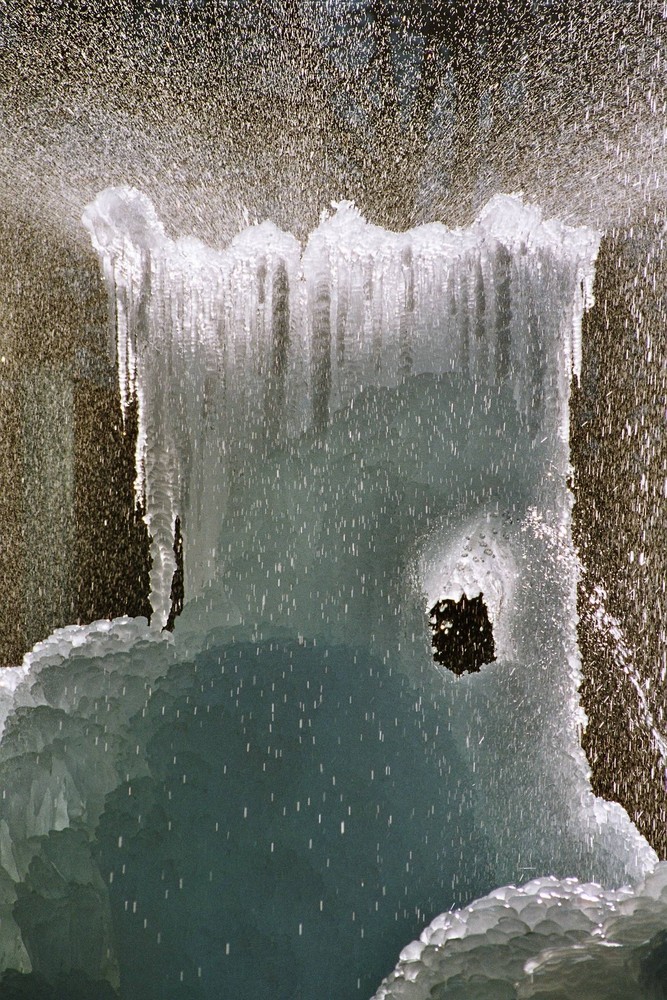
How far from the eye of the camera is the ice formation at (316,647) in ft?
3.23

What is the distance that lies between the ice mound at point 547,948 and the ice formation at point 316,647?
0.02m

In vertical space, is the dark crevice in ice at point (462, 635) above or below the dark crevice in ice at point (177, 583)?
below

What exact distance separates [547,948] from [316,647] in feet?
1.56

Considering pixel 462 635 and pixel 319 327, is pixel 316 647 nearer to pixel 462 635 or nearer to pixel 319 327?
pixel 462 635

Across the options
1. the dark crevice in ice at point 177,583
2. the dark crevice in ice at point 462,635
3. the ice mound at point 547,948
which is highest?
the dark crevice in ice at point 177,583

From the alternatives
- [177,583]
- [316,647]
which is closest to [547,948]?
[316,647]

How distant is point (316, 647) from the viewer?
3.80ft

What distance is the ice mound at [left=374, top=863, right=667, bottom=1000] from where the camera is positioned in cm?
77

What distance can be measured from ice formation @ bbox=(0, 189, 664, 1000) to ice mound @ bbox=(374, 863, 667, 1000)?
A: 0.02 meters

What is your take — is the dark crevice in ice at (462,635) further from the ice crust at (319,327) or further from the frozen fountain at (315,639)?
the ice crust at (319,327)

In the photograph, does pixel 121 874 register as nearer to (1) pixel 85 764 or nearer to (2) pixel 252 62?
(1) pixel 85 764

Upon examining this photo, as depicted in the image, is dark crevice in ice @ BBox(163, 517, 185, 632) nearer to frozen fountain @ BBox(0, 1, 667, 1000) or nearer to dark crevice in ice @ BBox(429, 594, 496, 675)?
frozen fountain @ BBox(0, 1, 667, 1000)

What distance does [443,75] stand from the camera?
1.41 metres

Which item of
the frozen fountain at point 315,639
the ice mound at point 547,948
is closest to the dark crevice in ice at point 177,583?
the frozen fountain at point 315,639
